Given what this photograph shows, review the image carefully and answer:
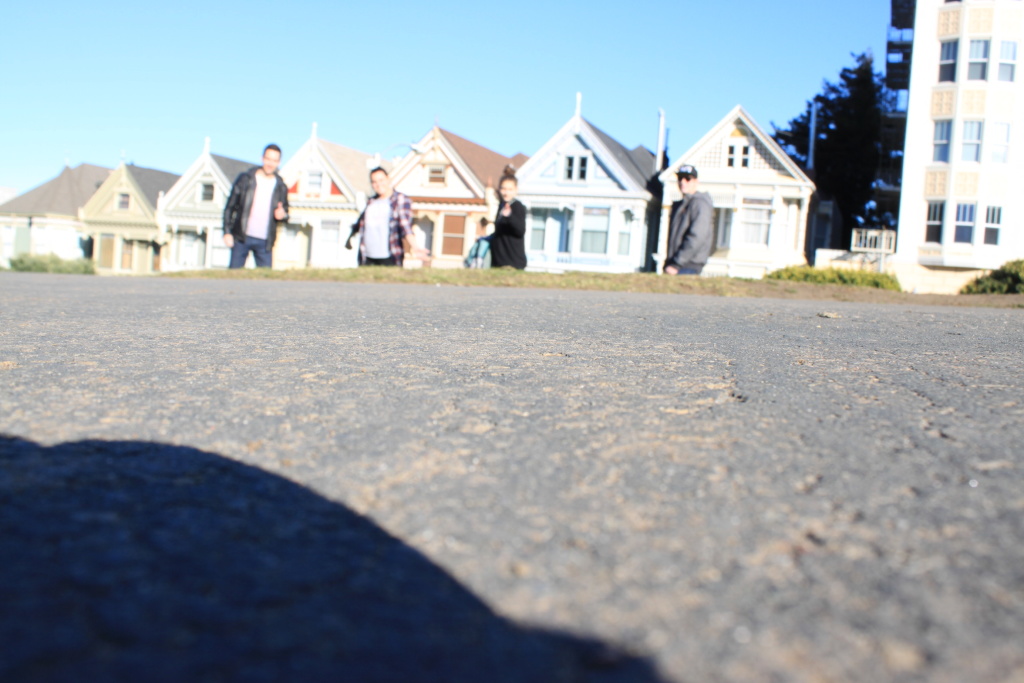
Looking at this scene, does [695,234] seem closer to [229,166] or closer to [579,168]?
[579,168]

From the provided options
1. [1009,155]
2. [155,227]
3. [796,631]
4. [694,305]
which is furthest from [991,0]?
[155,227]

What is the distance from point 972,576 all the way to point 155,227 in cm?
4442

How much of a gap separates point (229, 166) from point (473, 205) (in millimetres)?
14585

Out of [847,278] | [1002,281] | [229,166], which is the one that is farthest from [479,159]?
[1002,281]

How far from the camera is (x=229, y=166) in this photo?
133 ft

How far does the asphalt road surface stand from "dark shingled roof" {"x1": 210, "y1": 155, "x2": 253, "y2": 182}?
39.1 meters

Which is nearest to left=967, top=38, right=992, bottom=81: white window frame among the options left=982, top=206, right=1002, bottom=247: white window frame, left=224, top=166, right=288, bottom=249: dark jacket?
left=982, top=206, right=1002, bottom=247: white window frame

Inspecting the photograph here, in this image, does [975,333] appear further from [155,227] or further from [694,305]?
[155,227]

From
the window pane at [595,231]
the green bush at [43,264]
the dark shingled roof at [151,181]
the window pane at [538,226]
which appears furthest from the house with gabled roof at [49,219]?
the window pane at [595,231]

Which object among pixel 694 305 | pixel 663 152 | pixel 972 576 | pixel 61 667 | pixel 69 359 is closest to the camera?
pixel 61 667

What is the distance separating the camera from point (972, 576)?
1369 millimetres

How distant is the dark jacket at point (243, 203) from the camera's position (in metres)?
11.0

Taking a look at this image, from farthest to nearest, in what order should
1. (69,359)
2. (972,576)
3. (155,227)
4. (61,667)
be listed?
(155,227) < (69,359) < (972,576) < (61,667)

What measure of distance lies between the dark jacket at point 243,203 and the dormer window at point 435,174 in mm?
23212
